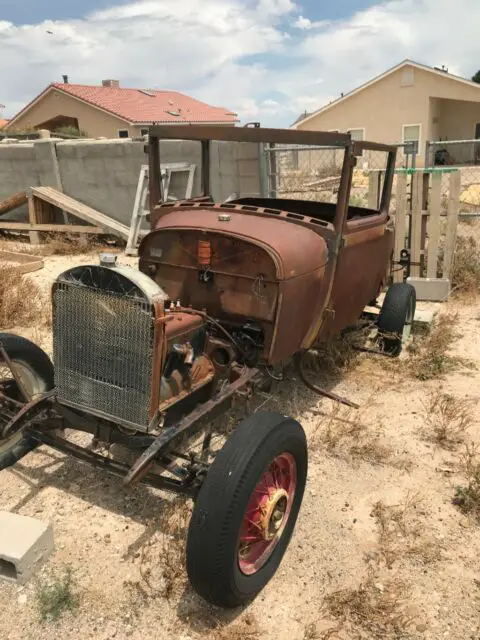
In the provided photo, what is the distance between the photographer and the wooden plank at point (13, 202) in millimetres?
10820

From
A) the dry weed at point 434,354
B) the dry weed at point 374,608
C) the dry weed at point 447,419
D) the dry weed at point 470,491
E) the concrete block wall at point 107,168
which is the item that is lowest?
the dry weed at point 374,608

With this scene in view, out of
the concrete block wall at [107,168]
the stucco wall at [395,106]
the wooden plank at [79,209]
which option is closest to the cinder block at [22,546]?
the concrete block wall at [107,168]

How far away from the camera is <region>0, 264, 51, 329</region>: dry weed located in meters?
5.71

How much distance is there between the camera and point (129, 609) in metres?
2.45

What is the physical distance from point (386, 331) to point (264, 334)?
1831mm

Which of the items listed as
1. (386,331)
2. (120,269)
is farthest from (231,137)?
(386,331)

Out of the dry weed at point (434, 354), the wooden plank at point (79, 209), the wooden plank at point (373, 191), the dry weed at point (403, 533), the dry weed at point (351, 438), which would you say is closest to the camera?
the dry weed at point (403, 533)

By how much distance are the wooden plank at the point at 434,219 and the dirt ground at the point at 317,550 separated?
10.7 feet

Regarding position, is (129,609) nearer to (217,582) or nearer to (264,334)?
(217,582)

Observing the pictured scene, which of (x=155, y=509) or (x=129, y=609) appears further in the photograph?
(x=155, y=509)

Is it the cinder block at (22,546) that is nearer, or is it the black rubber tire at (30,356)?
the cinder block at (22,546)

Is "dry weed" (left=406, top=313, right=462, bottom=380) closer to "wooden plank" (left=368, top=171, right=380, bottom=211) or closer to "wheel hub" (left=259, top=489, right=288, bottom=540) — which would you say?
"wooden plank" (left=368, top=171, right=380, bottom=211)

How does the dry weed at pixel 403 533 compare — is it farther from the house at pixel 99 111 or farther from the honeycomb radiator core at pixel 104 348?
the house at pixel 99 111

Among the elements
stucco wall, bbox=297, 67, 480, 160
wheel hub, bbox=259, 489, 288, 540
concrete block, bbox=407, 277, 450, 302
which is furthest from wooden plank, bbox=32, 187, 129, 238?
stucco wall, bbox=297, 67, 480, 160
